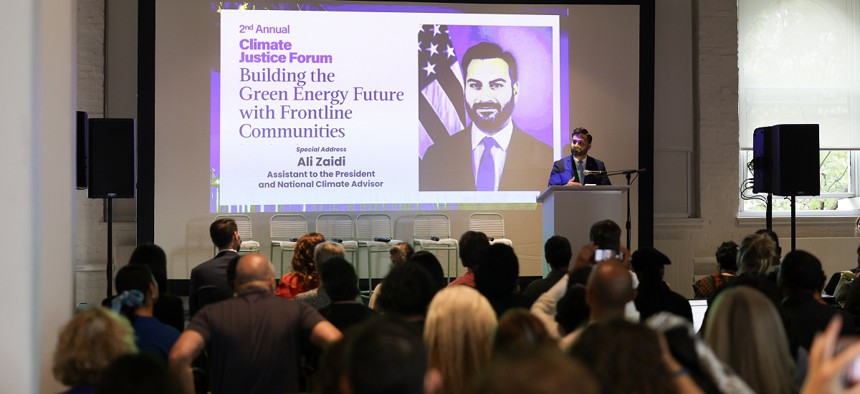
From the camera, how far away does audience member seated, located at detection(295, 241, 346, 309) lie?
4.66m

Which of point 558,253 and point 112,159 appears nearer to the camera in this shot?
point 558,253

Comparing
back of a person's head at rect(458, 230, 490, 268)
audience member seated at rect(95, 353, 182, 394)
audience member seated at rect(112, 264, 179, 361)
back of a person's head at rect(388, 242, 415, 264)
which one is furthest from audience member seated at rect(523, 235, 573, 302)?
audience member seated at rect(95, 353, 182, 394)

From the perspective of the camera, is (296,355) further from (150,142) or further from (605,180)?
(150,142)

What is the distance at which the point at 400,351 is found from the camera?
1.92 meters

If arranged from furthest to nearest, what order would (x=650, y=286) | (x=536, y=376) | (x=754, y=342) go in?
(x=650, y=286), (x=754, y=342), (x=536, y=376)

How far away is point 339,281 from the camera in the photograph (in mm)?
4043

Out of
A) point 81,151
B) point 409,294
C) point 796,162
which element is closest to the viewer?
point 409,294

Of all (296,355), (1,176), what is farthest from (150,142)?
(296,355)

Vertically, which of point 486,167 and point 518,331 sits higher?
point 486,167

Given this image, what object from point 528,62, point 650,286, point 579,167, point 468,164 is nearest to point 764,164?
point 579,167

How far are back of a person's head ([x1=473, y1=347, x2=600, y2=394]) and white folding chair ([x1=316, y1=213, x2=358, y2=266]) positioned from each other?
859 centimetres

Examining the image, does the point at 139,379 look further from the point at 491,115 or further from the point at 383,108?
the point at 491,115

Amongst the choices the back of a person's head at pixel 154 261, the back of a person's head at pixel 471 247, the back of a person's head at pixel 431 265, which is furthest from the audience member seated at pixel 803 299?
the back of a person's head at pixel 154 261

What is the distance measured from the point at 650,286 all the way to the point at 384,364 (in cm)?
337
